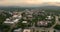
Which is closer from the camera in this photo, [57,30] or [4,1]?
[57,30]

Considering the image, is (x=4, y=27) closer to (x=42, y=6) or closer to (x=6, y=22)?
(x=6, y=22)

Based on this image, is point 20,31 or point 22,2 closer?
point 20,31

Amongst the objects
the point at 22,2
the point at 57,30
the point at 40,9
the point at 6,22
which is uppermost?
the point at 22,2

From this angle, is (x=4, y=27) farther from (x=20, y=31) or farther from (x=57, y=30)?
(x=57, y=30)

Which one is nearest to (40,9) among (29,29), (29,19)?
(29,19)

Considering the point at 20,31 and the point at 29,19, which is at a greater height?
the point at 29,19

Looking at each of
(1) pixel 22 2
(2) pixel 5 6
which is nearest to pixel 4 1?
(2) pixel 5 6

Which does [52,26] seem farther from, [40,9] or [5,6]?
[5,6]

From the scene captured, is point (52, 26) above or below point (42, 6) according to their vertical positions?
below

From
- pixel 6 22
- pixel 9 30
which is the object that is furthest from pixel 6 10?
pixel 9 30
